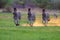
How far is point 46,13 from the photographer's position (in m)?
10.3

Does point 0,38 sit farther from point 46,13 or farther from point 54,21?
point 54,21

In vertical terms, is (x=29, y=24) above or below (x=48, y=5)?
below

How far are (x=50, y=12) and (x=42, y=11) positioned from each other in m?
0.34

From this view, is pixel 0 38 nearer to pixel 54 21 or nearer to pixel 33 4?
pixel 33 4

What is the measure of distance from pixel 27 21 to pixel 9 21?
91 centimetres

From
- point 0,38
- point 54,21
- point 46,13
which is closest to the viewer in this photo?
point 0,38

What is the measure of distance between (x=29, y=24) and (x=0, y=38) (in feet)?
12.7

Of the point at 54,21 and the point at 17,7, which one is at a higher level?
the point at 17,7

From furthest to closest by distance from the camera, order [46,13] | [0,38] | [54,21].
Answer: [54,21] < [46,13] < [0,38]

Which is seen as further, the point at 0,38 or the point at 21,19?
the point at 21,19

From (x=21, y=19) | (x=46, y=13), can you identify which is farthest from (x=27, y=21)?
(x=46, y=13)

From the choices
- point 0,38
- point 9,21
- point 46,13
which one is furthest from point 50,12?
point 0,38

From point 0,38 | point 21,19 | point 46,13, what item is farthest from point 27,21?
point 0,38

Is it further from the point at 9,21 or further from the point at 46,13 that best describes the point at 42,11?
the point at 9,21
